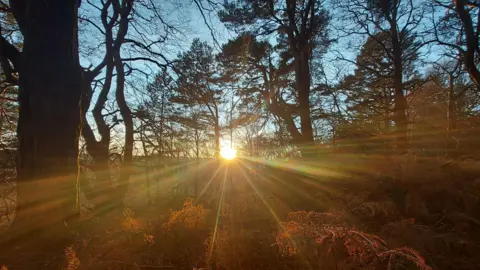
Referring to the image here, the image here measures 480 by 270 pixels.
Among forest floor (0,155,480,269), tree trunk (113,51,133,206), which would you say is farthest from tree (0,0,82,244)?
tree trunk (113,51,133,206)

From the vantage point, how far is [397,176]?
5695mm

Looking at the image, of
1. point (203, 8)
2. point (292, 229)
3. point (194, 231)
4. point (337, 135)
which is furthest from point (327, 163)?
point (292, 229)

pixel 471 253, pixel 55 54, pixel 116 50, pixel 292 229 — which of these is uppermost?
pixel 116 50

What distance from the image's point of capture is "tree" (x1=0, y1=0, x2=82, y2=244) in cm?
277

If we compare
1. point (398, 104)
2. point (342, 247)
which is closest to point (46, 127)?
point (342, 247)

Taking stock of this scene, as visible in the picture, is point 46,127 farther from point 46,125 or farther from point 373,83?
point 373,83

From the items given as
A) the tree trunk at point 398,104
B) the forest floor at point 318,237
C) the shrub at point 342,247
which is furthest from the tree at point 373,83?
the shrub at point 342,247

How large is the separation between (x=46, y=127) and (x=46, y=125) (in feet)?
0.06

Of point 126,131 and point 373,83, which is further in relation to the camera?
point 373,83

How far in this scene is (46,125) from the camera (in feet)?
9.45

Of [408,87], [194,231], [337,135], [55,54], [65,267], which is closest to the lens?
[65,267]

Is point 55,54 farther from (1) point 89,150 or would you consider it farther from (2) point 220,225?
(1) point 89,150

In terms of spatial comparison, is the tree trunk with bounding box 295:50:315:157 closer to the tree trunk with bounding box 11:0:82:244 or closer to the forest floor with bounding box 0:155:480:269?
the forest floor with bounding box 0:155:480:269

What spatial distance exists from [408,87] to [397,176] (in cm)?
809
